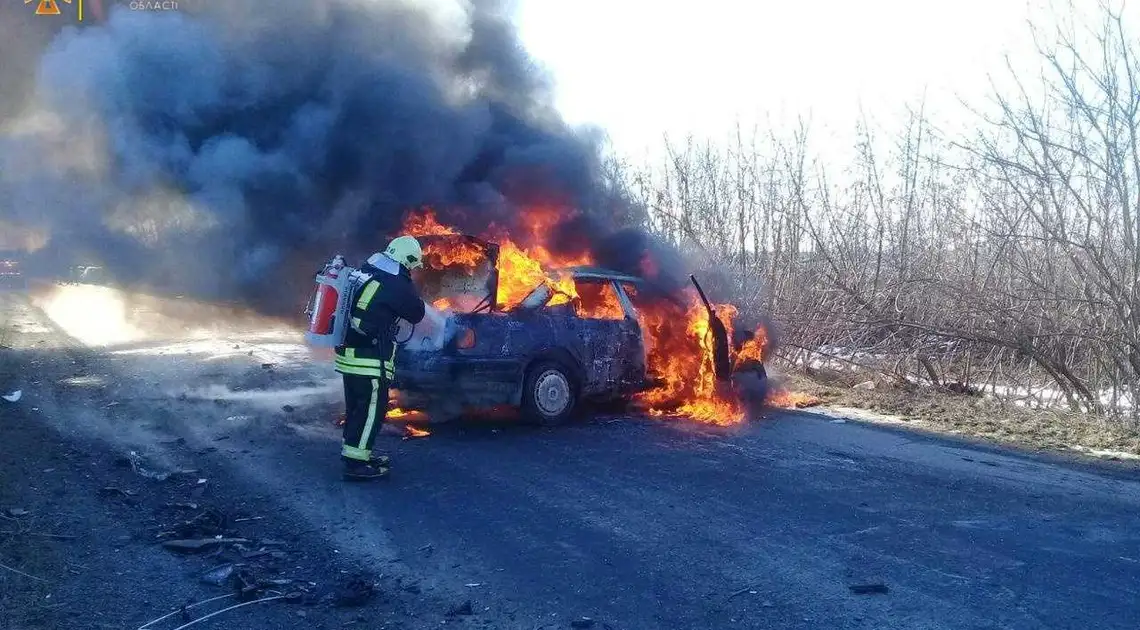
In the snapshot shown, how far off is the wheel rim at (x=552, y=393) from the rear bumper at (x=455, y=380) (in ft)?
0.83

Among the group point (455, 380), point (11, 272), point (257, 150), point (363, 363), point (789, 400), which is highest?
point (257, 150)

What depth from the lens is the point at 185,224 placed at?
32.5 ft

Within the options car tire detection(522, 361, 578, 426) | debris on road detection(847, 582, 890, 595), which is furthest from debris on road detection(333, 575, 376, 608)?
car tire detection(522, 361, 578, 426)

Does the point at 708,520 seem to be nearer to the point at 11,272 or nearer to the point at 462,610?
Answer: the point at 462,610

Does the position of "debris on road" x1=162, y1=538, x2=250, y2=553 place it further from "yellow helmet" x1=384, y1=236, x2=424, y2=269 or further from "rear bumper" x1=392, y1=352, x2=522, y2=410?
"rear bumper" x1=392, y1=352, x2=522, y2=410

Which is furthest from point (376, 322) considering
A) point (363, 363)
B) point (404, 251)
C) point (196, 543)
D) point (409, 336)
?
point (196, 543)

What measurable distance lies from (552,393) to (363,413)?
2.33 meters

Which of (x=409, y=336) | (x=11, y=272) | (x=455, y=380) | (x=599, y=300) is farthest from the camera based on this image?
(x=11, y=272)

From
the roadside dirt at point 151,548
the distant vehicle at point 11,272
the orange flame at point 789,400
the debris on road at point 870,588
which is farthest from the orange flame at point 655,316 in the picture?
the distant vehicle at point 11,272

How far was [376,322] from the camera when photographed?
6211mm

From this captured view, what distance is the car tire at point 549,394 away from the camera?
7805mm

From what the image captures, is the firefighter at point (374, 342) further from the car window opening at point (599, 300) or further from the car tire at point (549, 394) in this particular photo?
the car window opening at point (599, 300)

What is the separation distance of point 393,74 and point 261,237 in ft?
8.31

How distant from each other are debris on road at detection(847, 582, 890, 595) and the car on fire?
4208mm
